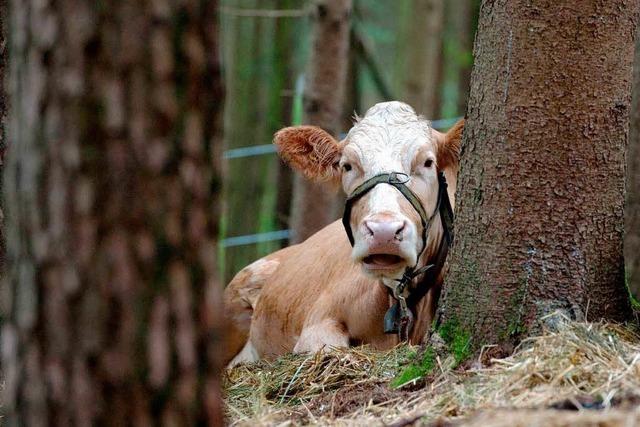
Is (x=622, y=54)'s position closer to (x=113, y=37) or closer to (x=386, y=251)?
(x=386, y=251)

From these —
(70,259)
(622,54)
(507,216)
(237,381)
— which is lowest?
(237,381)

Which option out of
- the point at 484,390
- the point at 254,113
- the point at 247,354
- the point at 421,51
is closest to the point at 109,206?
the point at 484,390

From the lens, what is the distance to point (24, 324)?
89.7 inches

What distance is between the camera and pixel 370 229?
5.21m

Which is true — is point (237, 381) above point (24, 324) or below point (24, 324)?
below

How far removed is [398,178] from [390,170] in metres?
0.07

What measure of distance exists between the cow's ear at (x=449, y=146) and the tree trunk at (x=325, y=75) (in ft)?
7.15

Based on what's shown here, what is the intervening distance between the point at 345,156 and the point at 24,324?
3.87m

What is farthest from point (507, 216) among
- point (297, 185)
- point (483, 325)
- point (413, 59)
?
point (413, 59)

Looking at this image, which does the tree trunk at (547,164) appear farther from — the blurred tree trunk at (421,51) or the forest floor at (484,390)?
the blurred tree trunk at (421,51)

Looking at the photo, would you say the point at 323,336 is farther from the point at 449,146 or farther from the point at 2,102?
the point at 2,102

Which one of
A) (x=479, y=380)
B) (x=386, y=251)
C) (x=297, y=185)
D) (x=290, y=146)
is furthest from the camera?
(x=297, y=185)

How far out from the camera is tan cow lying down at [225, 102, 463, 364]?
5.39 m

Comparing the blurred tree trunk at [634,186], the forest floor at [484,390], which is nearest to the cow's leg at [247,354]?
the blurred tree trunk at [634,186]
